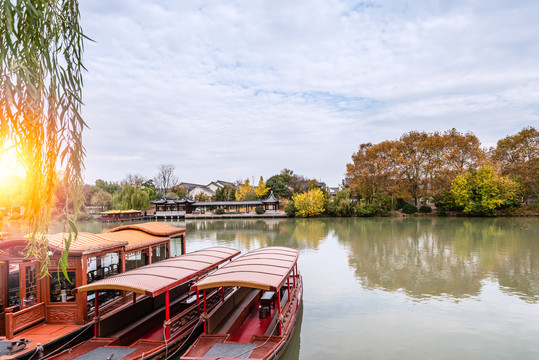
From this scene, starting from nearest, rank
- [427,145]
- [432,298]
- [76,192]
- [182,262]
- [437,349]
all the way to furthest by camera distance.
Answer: [76,192], [437,349], [182,262], [432,298], [427,145]

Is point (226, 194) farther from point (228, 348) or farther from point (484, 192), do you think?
point (228, 348)

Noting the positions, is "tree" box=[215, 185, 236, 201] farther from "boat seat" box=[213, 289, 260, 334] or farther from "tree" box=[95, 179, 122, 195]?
"boat seat" box=[213, 289, 260, 334]

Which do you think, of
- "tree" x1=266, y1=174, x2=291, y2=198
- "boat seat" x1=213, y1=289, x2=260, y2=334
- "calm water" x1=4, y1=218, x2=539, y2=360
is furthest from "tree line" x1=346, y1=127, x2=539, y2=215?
"boat seat" x1=213, y1=289, x2=260, y2=334

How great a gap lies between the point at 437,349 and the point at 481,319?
252 cm

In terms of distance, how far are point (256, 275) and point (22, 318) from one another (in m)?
4.92

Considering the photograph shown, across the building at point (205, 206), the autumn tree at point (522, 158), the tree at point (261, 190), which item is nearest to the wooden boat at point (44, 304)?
the building at point (205, 206)

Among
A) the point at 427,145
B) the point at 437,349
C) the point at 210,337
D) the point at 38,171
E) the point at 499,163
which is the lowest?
the point at 437,349

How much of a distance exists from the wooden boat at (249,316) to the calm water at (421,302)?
0.83m

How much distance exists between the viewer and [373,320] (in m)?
9.12

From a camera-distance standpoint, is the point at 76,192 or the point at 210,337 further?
the point at 210,337

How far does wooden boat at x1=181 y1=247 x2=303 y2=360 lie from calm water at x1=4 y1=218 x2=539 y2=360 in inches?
32.5

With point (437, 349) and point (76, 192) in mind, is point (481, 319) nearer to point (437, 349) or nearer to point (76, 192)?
point (437, 349)

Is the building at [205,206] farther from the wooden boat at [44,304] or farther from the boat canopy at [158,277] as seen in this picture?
the wooden boat at [44,304]

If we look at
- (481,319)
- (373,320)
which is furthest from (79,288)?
(481,319)
